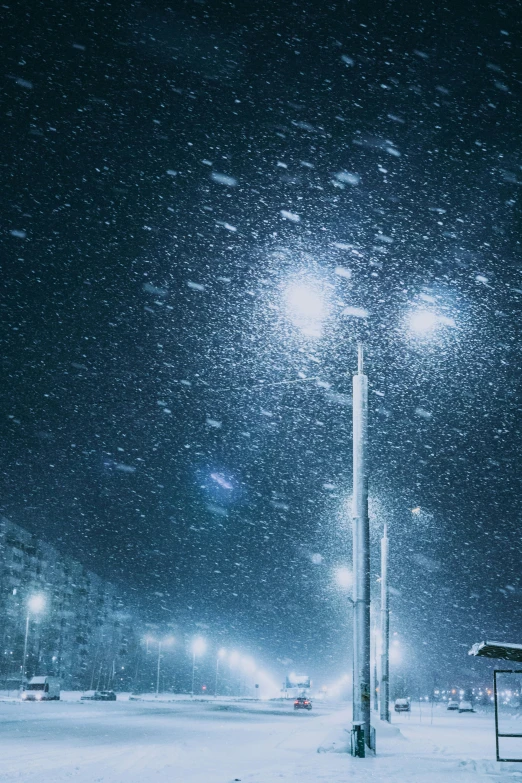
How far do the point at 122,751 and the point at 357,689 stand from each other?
5.55m

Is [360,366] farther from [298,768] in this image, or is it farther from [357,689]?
[298,768]

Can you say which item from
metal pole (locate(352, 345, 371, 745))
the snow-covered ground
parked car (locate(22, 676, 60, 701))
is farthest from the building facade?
metal pole (locate(352, 345, 371, 745))

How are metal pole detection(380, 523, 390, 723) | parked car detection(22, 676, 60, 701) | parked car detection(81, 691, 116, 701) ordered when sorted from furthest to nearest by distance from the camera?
parked car detection(81, 691, 116, 701)
parked car detection(22, 676, 60, 701)
metal pole detection(380, 523, 390, 723)

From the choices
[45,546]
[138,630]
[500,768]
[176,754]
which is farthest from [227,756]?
[138,630]

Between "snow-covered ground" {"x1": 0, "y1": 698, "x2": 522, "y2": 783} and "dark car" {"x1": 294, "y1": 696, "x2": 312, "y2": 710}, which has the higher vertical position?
"snow-covered ground" {"x1": 0, "y1": 698, "x2": 522, "y2": 783}

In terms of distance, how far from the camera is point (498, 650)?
51.9 feet

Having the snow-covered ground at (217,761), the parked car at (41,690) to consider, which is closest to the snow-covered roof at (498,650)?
the snow-covered ground at (217,761)

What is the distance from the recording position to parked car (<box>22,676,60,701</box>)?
199ft

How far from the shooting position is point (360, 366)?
16.0 meters

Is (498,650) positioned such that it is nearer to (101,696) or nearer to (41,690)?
(41,690)

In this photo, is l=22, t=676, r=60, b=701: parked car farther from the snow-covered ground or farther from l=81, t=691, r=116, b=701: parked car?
the snow-covered ground

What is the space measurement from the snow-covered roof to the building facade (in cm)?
7014

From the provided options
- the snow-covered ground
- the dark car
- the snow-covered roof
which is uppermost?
the snow-covered roof

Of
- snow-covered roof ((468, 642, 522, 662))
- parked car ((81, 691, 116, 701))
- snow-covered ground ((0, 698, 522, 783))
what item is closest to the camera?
snow-covered ground ((0, 698, 522, 783))
